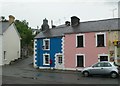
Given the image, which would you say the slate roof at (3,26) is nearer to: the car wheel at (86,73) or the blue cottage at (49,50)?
the blue cottage at (49,50)

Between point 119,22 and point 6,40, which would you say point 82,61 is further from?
point 6,40

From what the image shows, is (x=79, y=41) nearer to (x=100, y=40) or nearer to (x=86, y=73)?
(x=100, y=40)

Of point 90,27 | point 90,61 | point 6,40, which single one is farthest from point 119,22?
point 6,40

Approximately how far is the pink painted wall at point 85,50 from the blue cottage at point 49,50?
0.88 metres

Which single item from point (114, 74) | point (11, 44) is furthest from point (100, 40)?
point (11, 44)

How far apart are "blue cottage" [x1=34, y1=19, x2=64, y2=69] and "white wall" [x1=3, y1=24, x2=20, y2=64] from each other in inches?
393

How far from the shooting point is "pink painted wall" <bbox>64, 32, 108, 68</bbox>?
3139cm

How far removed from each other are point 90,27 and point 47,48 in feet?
22.1

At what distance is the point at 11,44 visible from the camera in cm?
4753

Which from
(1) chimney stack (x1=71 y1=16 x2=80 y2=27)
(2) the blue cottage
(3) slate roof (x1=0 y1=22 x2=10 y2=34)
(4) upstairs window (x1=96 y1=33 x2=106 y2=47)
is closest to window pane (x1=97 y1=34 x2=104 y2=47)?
(4) upstairs window (x1=96 y1=33 x2=106 y2=47)

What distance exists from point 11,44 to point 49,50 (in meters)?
13.8

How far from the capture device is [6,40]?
4578cm

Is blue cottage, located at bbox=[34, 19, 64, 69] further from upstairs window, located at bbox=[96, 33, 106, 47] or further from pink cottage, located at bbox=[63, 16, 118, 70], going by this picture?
upstairs window, located at bbox=[96, 33, 106, 47]

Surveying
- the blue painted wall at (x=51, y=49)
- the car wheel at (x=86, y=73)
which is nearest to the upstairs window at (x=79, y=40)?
the blue painted wall at (x=51, y=49)
